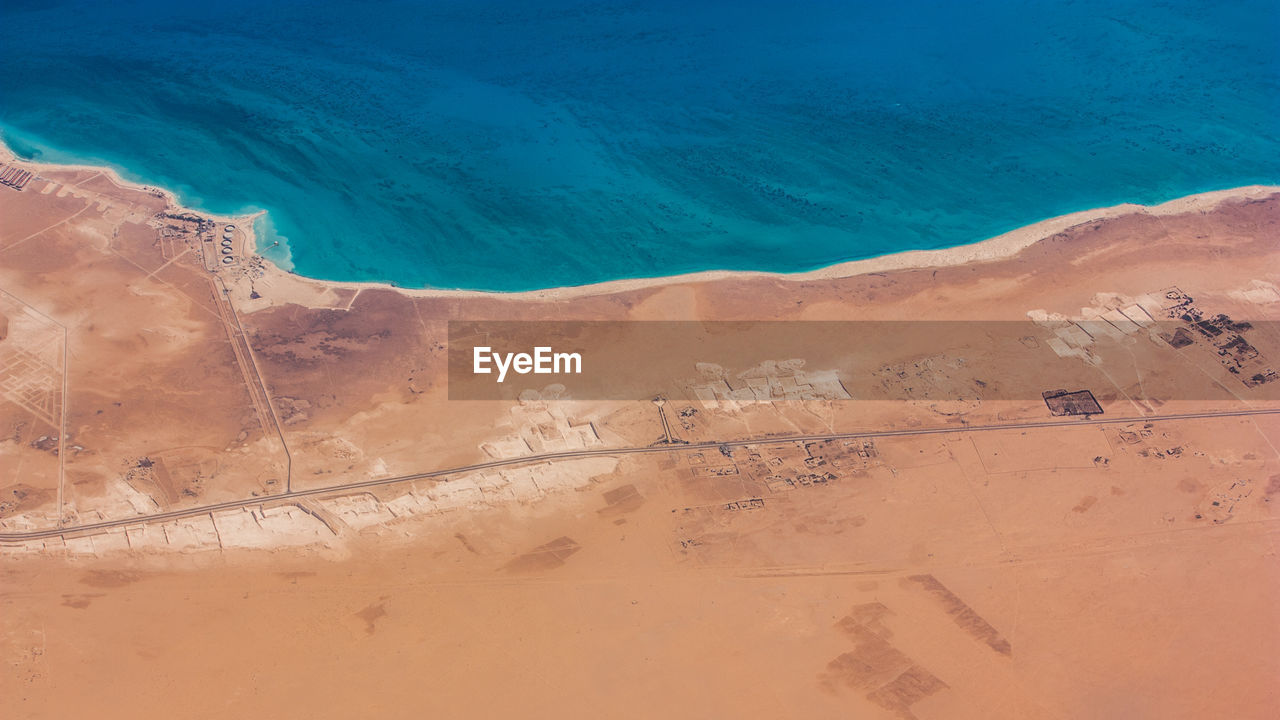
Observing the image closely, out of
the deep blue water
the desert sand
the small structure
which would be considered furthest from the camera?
the deep blue water

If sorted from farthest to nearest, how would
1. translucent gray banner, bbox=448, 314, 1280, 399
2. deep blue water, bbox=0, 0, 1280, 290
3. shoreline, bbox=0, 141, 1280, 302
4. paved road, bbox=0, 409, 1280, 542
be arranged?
deep blue water, bbox=0, 0, 1280, 290 → shoreline, bbox=0, 141, 1280, 302 → translucent gray banner, bbox=448, 314, 1280, 399 → paved road, bbox=0, 409, 1280, 542

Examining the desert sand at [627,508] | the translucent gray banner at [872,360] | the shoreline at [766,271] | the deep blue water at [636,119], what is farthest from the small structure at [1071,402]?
the deep blue water at [636,119]

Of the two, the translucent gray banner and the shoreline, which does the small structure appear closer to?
Result: the translucent gray banner

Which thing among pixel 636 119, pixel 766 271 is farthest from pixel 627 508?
pixel 636 119

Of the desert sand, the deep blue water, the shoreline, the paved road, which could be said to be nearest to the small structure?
the desert sand

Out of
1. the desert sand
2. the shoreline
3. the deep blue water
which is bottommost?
the desert sand
